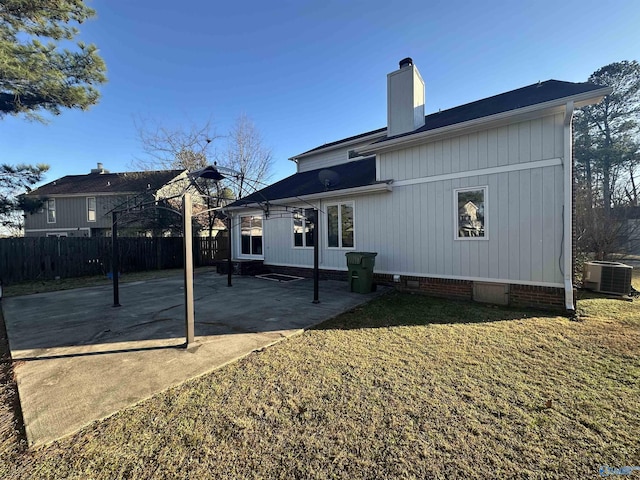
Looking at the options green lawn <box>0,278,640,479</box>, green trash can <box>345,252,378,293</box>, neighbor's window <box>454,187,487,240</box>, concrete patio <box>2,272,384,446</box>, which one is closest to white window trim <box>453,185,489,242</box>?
neighbor's window <box>454,187,487,240</box>

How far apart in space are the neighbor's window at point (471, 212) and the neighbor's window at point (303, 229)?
4.69 meters

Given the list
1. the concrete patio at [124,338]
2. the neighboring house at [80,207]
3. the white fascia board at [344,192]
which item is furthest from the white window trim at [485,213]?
the neighboring house at [80,207]

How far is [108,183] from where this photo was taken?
2136 cm

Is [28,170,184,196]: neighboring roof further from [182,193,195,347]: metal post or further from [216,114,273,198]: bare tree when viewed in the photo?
[182,193,195,347]: metal post

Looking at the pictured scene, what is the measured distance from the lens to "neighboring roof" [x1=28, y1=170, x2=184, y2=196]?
1764cm

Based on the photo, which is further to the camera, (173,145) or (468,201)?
(173,145)

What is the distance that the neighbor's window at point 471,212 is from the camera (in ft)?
21.1

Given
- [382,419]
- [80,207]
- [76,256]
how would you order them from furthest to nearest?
1. [80,207]
2. [76,256]
3. [382,419]

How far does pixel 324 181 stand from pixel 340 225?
66.7 inches

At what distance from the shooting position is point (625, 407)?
251 cm

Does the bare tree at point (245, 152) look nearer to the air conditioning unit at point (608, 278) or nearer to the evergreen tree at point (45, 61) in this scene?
the evergreen tree at point (45, 61)

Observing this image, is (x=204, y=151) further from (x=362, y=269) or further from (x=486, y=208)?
(x=486, y=208)

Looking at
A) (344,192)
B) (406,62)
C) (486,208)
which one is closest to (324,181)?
(344,192)

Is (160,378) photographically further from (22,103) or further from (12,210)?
(12,210)
